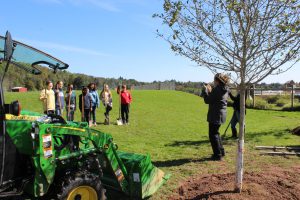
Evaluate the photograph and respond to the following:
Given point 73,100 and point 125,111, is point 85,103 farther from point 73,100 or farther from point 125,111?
point 125,111

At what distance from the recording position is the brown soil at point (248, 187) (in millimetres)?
5684

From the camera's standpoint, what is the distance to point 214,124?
8109 millimetres

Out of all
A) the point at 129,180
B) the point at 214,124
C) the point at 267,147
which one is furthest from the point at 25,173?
the point at 267,147

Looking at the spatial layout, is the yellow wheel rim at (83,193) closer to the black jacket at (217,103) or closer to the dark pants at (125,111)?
the black jacket at (217,103)

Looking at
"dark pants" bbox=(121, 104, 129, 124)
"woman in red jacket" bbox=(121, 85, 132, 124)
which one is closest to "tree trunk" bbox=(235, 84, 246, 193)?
"woman in red jacket" bbox=(121, 85, 132, 124)

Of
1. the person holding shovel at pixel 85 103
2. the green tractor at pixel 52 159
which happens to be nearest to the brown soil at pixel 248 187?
the green tractor at pixel 52 159

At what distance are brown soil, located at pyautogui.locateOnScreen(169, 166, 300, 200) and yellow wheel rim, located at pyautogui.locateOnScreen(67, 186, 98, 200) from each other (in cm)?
145

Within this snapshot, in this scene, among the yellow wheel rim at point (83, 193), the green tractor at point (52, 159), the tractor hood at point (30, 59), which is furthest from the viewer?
the yellow wheel rim at point (83, 193)

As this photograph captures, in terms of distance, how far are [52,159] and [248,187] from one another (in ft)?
10.6

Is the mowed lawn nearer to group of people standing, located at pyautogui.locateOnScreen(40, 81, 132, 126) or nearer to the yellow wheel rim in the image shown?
group of people standing, located at pyautogui.locateOnScreen(40, 81, 132, 126)

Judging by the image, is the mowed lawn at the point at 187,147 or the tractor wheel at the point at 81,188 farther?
the mowed lawn at the point at 187,147

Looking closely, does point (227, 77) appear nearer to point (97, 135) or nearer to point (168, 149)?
point (97, 135)

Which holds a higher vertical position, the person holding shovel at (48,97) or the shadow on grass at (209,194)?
the person holding shovel at (48,97)

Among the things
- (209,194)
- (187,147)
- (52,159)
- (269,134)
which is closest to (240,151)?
(209,194)
